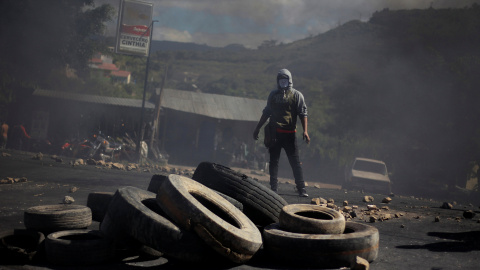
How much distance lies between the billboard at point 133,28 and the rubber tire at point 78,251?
58.4 ft

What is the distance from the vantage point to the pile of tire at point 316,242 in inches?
153

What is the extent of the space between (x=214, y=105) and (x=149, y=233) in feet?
74.2

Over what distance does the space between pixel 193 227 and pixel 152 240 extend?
15.1 inches

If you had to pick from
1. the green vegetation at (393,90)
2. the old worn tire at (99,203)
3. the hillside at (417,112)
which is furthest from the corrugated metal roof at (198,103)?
the old worn tire at (99,203)

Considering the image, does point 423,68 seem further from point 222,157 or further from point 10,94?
point 10,94

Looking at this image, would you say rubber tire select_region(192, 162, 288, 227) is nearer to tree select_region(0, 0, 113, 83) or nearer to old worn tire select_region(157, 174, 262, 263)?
old worn tire select_region(157, 174, 262, 263)

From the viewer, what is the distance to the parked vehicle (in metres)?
17.8

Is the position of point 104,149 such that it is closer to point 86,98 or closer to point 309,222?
point 86,98

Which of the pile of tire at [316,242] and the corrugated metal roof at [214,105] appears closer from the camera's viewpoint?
the pile of tire at [316,242]

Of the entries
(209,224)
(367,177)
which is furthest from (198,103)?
(209,224)

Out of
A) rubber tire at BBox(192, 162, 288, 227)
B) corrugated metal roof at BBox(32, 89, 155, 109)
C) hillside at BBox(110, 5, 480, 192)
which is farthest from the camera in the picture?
corrugated metal roof at BBox(32, 89, 155, 109)

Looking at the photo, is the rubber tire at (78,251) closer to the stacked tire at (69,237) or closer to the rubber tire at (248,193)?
the stacked tire at (69,237)

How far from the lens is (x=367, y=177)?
16000 millimetres

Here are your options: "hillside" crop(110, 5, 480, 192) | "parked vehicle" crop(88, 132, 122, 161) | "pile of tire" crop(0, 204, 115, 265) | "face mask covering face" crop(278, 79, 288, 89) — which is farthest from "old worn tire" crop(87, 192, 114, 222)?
"hillside" crop(110, 5, 480, 192)
